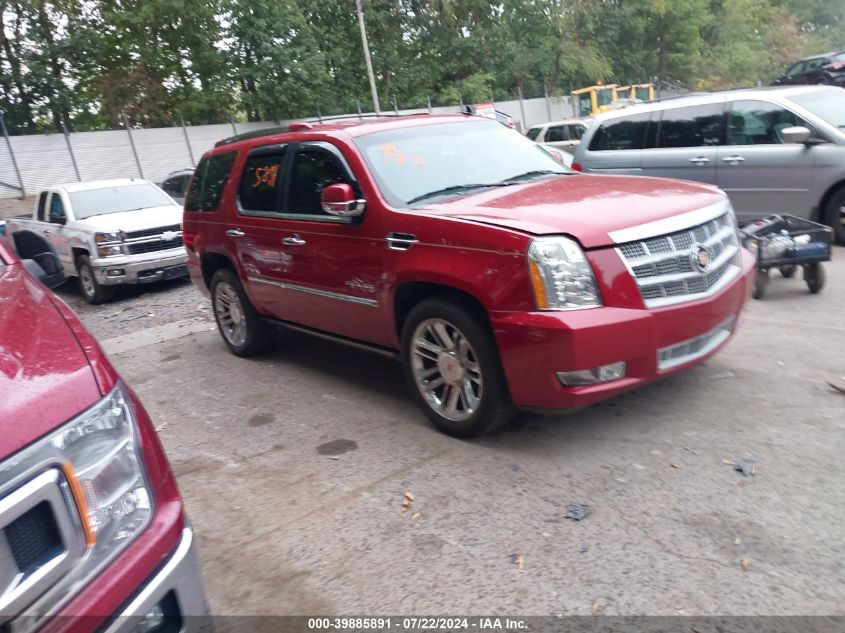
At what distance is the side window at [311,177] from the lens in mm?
4988

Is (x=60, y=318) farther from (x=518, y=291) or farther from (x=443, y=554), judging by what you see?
(x=518, y=291)

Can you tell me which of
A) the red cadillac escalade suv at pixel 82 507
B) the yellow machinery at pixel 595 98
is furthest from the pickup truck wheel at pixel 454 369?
the yellow machinery at pixel 595 98

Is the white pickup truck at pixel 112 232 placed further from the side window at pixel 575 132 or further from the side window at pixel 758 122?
the side window at pixel 575 132

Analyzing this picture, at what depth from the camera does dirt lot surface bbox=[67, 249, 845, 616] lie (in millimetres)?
2877

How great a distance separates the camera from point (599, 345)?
364cm

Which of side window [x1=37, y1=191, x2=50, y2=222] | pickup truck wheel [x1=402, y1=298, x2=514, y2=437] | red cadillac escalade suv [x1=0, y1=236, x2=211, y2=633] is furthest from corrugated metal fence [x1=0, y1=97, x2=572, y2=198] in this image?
red cadillac escalade suv [x1=0, y1=236, x2=211, y2=633]

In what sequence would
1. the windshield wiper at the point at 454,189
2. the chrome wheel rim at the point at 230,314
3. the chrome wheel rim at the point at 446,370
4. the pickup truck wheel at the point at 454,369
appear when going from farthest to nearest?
the chrome wheel rim at the point at 230,314 → the windshield wiper at the point at 454,189 → the chrome wheel rim at the point at 446,370 → the pickup truck wheel at the point at 454,369

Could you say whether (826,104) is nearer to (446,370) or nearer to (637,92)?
(446,370)

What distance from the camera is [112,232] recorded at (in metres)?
10.3

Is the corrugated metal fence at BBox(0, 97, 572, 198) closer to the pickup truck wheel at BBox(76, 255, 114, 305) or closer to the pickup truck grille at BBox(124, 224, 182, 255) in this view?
the pickup truck grille at BBox(124, 224, 182, 255)

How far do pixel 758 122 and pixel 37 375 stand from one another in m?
8.41

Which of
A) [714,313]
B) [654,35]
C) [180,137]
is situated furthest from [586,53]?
[714,313]

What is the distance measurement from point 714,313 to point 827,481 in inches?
41.4

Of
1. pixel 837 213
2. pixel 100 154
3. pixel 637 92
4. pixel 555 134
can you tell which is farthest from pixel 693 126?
pixel 637 92
